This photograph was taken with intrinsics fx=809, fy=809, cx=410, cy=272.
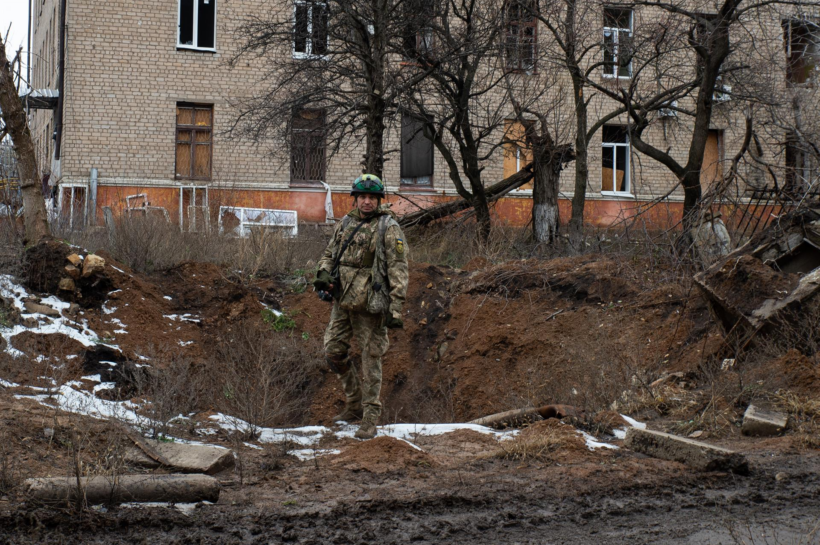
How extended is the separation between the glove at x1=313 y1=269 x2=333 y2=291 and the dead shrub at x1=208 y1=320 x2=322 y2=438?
91 centimetres

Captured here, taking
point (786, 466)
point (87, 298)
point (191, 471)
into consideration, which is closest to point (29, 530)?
point (191, 471)

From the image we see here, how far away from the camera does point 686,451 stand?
5609 mm

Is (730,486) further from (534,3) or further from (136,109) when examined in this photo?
(136,109)

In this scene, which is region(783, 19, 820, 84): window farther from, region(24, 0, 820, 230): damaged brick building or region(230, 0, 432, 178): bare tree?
region(230, 0, 432, 178): bare tree

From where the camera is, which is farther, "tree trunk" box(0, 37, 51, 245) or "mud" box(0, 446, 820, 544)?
"tree trunk" box(0, 37, 51, 245)

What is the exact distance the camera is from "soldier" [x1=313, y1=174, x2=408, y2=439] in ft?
22.2

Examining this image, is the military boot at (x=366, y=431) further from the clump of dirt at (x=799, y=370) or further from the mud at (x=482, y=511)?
the clump of dirt at (x=799, y=370)

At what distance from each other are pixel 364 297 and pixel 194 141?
1574 cm

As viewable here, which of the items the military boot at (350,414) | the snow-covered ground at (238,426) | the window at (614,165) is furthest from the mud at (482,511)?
the window at (614,165)

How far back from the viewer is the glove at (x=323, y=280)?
691 centimetres

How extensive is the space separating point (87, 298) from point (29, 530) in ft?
22.5

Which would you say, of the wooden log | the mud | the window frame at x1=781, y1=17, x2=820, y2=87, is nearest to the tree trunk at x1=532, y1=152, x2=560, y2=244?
the window frame at x1=781, y1=17, x2=820, y2=87

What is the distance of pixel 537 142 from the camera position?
51.0ft

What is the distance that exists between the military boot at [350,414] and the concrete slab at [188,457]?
1.98 m
